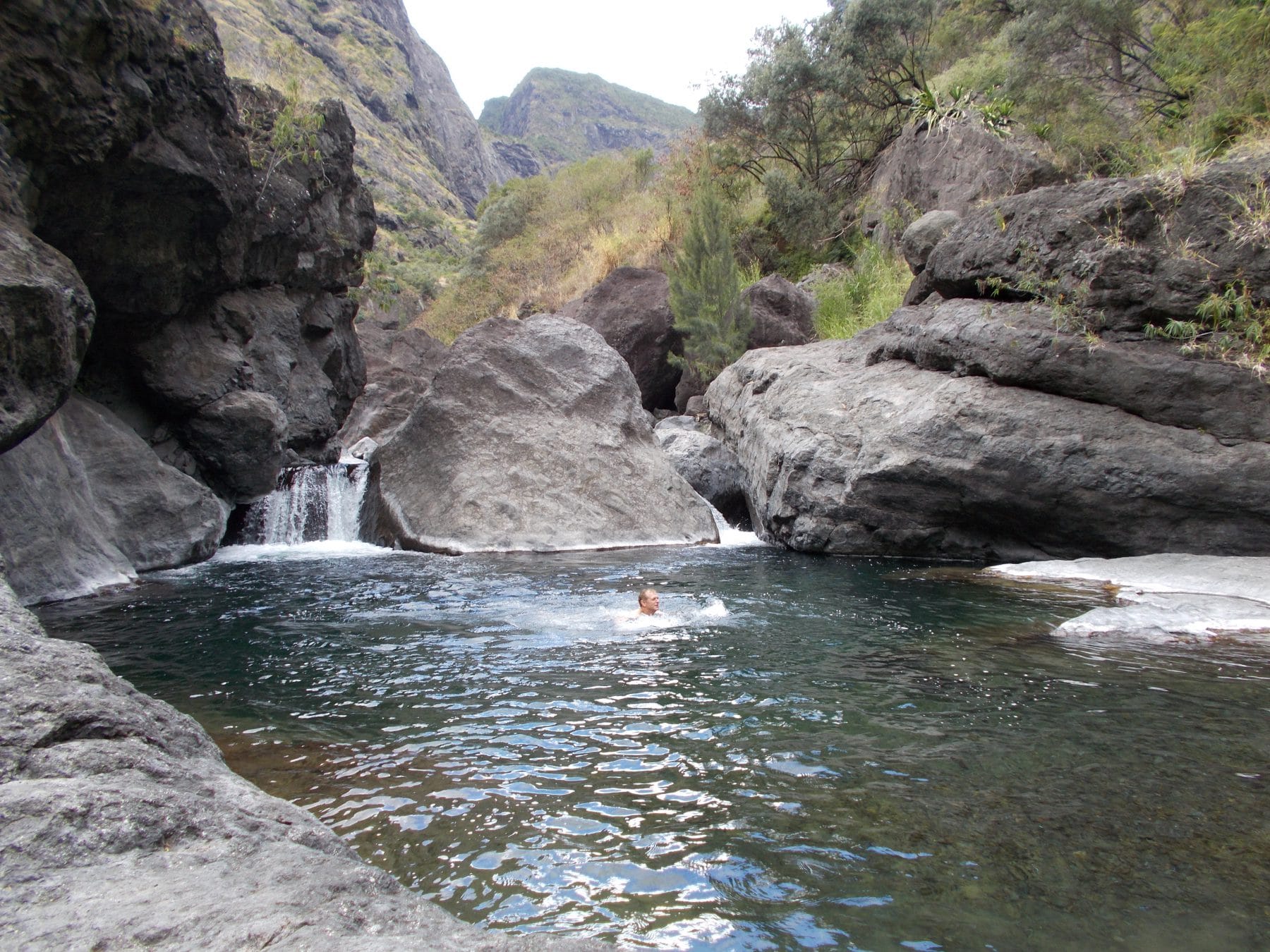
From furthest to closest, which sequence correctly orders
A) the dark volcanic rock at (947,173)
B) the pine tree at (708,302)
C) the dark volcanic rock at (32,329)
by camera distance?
1. the pine tree at (708,302)
2. the dark volcanic rock at (947,173)
3. the dark volcanic rock at (32,329)

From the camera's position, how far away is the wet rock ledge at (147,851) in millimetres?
1727

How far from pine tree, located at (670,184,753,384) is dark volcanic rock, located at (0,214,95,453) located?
13.5 m

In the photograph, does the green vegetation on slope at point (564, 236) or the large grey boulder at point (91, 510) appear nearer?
the large grey boulder at point (91, 510)

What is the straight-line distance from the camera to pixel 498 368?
559 inches

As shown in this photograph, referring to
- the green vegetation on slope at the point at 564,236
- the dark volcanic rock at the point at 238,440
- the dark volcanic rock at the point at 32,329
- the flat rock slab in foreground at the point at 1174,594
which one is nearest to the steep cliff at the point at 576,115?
the green vegetation on slope at the point at 564,236

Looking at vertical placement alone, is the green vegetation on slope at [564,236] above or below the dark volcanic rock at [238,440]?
above

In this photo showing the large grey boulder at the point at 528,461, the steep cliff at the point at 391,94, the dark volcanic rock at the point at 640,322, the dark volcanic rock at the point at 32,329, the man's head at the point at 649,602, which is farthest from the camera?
the steep cliff at the point at 391,94

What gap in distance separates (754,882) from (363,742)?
245cm

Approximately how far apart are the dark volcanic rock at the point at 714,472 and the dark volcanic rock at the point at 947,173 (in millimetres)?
6404

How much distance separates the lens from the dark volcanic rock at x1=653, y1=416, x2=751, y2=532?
1505 cm

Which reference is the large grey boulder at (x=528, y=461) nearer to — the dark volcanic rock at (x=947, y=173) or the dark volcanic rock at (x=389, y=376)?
the dark volcanic rock at (x=947, y=173)

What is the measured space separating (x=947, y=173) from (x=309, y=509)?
14279 mm

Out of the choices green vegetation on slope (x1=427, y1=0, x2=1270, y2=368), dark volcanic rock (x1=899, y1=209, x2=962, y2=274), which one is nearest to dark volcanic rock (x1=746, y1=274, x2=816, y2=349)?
green vegetation on slope (x1=427, y1=0, x2=1270, y2=368)

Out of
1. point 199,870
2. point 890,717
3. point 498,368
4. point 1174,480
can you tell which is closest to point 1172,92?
point 1174,480
